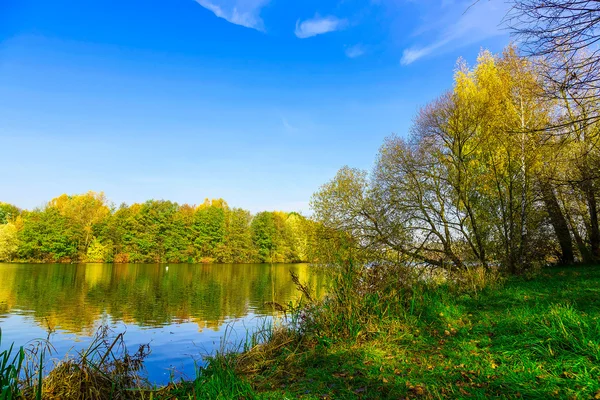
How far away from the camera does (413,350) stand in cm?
554

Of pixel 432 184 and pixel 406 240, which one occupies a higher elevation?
pixel 432 184

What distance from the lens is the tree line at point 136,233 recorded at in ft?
196

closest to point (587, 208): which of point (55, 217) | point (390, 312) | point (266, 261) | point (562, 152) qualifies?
point (562, 152)

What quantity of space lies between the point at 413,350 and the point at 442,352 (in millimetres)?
451

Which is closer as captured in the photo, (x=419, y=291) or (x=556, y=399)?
(x=556, y=399)

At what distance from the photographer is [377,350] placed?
224 inches

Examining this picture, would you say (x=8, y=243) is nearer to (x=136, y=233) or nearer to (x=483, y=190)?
(x=136, y=233)

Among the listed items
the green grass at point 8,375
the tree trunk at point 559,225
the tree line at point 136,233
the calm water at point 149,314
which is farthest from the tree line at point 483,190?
the tree line at point 136,233

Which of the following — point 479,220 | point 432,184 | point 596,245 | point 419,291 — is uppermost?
point 432,184

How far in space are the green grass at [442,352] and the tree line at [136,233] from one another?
48816mm

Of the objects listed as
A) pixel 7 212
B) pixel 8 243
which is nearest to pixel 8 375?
pixel 8 243

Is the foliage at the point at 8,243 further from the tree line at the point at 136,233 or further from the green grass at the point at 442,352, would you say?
the green grass at the point at 442,352

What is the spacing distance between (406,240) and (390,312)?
8.30 m

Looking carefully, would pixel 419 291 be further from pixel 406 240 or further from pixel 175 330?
pixel 175 330
